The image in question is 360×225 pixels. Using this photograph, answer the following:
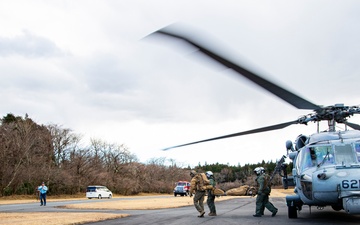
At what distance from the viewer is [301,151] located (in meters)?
12.6

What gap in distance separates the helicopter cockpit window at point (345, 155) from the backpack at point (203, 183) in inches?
225

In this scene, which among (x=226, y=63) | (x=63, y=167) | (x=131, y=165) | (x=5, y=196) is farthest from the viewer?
(x=131, y=165)

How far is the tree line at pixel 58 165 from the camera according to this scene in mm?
51750

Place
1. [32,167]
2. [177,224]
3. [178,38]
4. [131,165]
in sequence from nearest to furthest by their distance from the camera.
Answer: [178,38]
[177,224]
[32,167]
[131,165]

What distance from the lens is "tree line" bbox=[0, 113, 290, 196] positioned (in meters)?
51.8

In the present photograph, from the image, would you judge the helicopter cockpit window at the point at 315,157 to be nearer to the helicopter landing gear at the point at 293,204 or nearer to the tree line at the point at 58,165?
the helicopter landing gear at the point at 293,204

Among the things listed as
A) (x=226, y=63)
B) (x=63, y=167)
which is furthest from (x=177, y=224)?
(x=63, y=167)

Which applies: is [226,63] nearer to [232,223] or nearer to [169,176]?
[232,223]

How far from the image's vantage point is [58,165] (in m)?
62.8

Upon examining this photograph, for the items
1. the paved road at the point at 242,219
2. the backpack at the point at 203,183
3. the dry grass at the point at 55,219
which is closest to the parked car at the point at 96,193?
the dry grass at the point at 55,219

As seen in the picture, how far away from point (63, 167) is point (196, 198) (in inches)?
1921

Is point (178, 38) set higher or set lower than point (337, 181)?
higher

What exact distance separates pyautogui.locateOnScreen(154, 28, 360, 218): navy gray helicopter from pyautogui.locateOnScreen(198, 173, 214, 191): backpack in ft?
11.3

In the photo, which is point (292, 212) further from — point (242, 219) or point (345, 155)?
point (345, 155)
